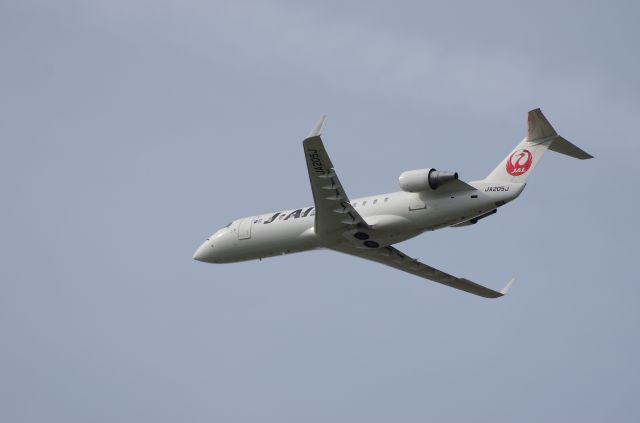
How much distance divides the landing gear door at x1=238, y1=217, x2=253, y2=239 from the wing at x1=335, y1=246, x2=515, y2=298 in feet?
14.1

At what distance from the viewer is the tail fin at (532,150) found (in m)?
42.4

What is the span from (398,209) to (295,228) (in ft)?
16.1

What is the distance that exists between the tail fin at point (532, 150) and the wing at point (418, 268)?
663cm

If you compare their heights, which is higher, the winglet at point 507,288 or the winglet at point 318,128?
the winglet at point 318,128

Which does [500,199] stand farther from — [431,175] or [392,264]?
[392,264]

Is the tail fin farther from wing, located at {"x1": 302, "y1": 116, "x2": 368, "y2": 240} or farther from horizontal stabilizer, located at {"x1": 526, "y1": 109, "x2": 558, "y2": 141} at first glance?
wing, located at {"x1": 302, "y1": 116, "x2": 368, "y2": 240}

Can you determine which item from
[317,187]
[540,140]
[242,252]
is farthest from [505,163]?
[242,252]

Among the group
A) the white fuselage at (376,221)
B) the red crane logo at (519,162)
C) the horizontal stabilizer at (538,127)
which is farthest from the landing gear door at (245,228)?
the horizontal stabilizer at (538,127)

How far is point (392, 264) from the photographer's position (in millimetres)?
49031

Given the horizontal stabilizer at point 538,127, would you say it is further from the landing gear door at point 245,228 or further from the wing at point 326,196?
the landing gear door at point 245,228

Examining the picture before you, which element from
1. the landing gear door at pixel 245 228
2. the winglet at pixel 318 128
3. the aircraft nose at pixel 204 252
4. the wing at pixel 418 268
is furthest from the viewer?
the aircraft nose at pixel 204 252

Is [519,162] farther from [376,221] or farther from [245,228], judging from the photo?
[245,228]

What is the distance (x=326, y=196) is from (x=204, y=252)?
30.4ft

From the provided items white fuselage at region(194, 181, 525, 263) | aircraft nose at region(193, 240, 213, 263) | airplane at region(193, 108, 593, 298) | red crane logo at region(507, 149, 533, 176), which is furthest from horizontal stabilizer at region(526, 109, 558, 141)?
aircraft nose at region(193, 240, 213, 263)
